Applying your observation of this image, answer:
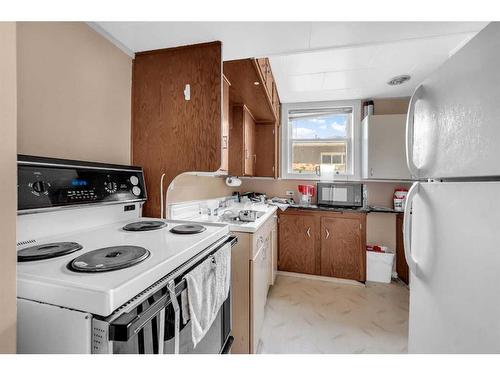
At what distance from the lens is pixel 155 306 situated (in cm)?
58

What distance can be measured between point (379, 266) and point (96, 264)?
3.01 metres

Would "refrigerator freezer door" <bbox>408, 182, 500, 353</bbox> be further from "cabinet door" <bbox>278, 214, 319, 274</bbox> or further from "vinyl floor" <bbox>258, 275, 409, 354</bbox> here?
"cabinet door" <bbox>278, 214, 319, 274</bbox>

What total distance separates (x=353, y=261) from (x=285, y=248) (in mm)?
829

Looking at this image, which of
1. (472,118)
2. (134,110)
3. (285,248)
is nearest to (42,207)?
(134,110)

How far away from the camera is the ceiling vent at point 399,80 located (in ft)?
7.58

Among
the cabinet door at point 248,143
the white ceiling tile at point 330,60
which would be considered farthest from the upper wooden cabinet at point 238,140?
the white ceiling tile at point 330,60

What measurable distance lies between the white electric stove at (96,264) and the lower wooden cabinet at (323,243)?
176 centimetres

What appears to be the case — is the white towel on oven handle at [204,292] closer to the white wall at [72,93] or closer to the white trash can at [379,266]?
the white wall at [72,93]

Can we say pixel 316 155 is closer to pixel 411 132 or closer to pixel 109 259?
pixel 411 132

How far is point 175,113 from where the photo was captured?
1.29 m

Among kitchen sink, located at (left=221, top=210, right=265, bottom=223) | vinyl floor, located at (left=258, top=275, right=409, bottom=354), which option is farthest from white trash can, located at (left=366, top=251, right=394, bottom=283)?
kitchen sink, located at (left=221, top=210, right=265, bottom=223)

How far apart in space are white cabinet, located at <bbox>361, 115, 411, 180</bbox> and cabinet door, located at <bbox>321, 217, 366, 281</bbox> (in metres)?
0.69

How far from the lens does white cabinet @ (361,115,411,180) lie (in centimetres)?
→ 258

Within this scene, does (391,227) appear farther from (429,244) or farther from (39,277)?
(39,277)
